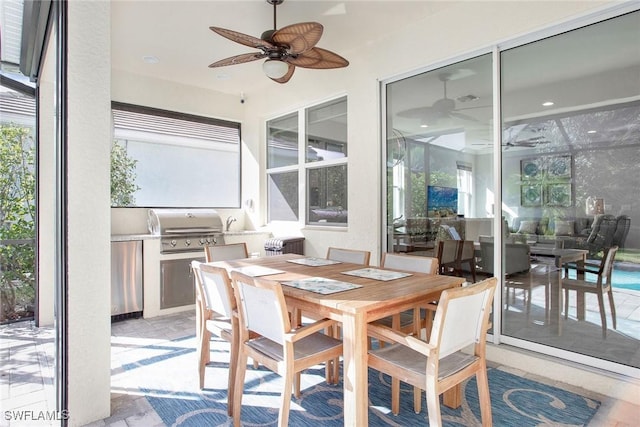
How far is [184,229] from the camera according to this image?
4207 millimetres

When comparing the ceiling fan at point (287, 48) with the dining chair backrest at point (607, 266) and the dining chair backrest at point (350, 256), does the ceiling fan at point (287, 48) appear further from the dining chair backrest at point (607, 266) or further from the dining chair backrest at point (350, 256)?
the dining chair backrest at point (607, 266)

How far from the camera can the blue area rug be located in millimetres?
2012

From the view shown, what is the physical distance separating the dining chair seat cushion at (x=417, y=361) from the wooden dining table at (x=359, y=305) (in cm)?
19

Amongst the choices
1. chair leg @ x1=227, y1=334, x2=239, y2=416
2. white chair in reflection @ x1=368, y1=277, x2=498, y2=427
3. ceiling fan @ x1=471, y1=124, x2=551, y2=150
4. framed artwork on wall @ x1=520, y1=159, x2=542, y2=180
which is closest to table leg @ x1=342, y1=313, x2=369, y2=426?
white chair in reflection @ x1=368, y1=277, x2=498, y2=427

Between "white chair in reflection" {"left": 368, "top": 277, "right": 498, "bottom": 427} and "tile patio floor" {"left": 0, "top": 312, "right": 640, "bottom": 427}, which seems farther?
"tile patio floor" {"left": 0, "top": 312, "right": 640, "bottom": 427}

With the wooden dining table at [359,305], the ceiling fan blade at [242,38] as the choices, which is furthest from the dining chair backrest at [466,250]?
the ceiling fan blade at [242,38]

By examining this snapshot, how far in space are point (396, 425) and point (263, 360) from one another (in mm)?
817

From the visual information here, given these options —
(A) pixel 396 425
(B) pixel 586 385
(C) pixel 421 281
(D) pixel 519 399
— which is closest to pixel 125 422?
(A) pixel 396 425

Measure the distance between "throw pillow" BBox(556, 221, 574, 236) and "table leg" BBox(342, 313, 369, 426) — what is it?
179 centimetres

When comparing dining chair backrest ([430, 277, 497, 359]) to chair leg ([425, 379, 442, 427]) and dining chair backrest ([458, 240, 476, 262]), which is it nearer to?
chair leg ([425, 379, 442, 427])

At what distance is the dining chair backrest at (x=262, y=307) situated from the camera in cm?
169

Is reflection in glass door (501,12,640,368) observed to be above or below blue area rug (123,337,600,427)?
above

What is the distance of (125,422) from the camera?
6.58 ft

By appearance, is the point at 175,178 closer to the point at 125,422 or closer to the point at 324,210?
the point at 324,210
